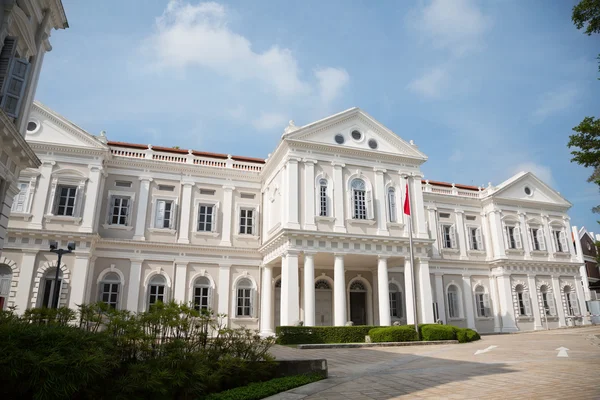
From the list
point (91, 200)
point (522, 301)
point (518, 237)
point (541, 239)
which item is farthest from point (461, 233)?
point (91, 200)

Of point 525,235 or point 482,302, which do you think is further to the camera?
point 525,235

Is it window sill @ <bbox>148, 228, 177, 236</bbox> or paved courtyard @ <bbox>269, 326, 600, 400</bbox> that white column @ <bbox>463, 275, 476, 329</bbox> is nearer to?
paved courtyard @ <bbox>269, 326, 600, 400</bbox>

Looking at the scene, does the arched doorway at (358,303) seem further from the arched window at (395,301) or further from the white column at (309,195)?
the white column at (309,195)

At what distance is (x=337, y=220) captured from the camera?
2272 cm

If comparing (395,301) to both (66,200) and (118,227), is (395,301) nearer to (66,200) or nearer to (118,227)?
(118,227)

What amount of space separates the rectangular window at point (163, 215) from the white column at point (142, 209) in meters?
0.68

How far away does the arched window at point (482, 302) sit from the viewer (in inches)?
1196

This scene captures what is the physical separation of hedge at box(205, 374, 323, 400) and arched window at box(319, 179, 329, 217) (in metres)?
14.2

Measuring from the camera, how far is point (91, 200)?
75.2 feet

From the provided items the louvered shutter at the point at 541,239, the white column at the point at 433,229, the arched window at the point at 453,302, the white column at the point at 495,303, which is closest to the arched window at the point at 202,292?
the white column at the point at 433,229

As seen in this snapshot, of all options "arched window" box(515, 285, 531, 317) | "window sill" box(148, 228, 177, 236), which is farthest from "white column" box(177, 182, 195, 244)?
"arched window" box(515, 285, 531, 317)

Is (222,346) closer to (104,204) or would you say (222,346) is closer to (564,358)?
(564,358)

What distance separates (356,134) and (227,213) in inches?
357

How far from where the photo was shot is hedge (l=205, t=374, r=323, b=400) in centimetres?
729
